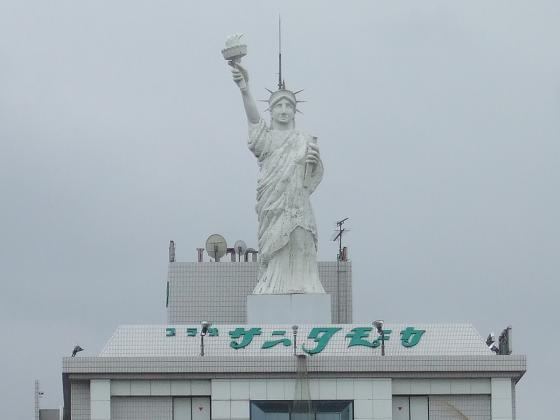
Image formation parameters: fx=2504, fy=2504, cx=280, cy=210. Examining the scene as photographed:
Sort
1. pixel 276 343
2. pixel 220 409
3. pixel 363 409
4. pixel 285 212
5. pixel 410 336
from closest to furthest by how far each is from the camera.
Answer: pixel 220 409 → pixel 363 409 → pixel 276 343 → pixel 410 336 → pixel 285 212

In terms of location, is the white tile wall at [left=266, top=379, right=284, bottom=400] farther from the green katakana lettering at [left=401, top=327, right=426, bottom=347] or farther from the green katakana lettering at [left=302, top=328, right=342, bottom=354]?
the green katakana lettering at [left=401, top=327, right=426, bottom=347]

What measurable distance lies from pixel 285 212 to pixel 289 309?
409 centimetres

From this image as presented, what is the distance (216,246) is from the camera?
11369 cm

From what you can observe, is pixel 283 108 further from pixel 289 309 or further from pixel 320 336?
pixel 320 336

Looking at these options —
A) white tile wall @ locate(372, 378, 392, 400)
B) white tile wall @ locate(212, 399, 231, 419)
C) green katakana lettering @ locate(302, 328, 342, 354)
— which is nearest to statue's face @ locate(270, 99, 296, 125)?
green katakana lettering @ locate(302, 328, 342, 354)

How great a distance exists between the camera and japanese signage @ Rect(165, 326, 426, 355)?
98.2m

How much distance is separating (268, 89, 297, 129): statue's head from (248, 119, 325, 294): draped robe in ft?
1.26

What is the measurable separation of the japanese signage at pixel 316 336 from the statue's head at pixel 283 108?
927cm

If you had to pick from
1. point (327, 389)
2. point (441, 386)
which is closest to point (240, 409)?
point (327, 389)

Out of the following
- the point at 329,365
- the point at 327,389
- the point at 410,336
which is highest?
the point at 410,336

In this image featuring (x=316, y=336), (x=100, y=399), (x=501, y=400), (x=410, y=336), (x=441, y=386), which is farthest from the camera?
(x=410, y=336)

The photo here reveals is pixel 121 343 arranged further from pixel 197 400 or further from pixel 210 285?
pixel 210 285

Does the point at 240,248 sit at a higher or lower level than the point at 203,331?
higher

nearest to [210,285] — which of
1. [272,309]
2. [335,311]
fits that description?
[335,311]
